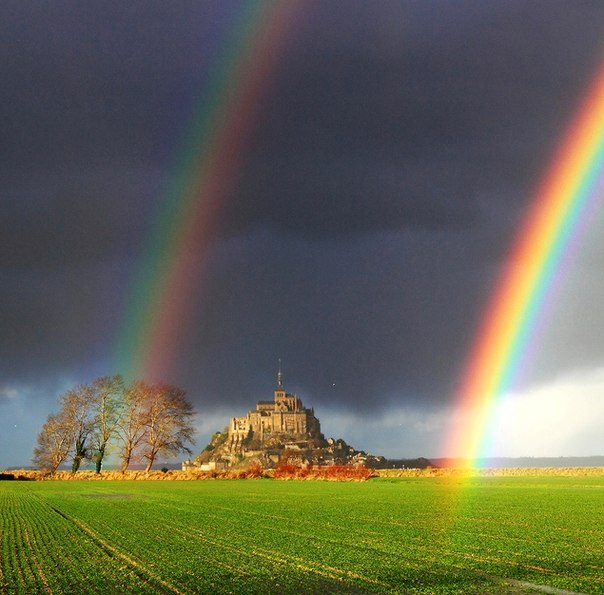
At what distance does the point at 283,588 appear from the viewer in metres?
20.0

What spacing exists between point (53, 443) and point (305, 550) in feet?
448

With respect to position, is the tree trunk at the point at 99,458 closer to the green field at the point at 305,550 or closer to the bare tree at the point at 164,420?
the bare tree at the point at 164,420

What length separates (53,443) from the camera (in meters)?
150

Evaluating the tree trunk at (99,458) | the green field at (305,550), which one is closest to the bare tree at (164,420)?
the tree trunk at (99,458)

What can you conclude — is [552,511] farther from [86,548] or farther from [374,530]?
[86,548]

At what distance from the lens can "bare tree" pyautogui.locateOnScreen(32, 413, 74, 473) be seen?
474 ft

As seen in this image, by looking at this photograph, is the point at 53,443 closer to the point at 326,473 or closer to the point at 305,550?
the point at 326,473

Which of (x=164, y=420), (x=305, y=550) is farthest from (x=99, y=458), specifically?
(x=305, y=550)

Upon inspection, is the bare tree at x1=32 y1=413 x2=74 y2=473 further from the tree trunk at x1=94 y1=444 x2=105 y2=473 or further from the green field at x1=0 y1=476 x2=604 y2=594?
the green field at x1=0 y1=476 x2=604 y2=594

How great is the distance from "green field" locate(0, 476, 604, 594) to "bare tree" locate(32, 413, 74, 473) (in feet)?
330

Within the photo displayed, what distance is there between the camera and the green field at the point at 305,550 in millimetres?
20656

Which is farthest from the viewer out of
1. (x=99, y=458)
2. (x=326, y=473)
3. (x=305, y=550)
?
(x=99, y=458)

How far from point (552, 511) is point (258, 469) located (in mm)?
91566

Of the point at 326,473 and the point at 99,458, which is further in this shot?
the point at 99,458
